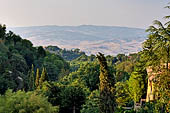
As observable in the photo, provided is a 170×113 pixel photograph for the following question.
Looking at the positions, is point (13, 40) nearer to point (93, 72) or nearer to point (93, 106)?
point (93, 72)

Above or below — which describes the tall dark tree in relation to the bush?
above

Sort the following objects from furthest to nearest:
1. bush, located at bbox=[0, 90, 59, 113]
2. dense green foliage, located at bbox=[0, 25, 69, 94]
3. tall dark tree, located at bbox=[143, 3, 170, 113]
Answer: dense green foliage, located at bbox=[0, 25, 69, 94], bush, located at bbox=[0, 90, 59, 113], tall dark tree, located at bbox=[143, 3, 170, 113]

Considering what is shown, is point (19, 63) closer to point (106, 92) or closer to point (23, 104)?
point (23, 104)

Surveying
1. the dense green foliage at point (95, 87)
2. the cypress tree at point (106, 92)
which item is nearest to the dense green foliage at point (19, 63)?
the dense green foliage at point (95, 87)

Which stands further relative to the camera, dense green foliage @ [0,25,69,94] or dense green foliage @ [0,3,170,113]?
dense green foliage @ [0,25,69,94]

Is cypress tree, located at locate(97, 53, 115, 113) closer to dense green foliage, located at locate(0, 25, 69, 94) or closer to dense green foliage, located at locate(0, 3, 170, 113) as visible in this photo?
dense green foliage, located at locate(0, 3, 170, 113)

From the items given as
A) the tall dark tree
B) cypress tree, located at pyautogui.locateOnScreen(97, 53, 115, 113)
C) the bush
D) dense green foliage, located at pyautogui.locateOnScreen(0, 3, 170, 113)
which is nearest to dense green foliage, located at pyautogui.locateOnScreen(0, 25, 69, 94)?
dense green foliage, located at pyautogui.locateOnScreen(0, 3, 170, 113)

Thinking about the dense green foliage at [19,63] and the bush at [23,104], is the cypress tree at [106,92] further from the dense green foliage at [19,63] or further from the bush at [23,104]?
the dense green foliage at [19,63]

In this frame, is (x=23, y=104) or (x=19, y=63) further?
(x=19, y=63)

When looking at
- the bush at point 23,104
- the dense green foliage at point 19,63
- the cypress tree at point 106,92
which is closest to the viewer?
the bush at point 23,104

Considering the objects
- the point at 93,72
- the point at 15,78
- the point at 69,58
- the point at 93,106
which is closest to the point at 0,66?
the point at 15,78

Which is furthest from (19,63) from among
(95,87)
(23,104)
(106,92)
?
(106,92)

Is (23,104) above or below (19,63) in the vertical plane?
below

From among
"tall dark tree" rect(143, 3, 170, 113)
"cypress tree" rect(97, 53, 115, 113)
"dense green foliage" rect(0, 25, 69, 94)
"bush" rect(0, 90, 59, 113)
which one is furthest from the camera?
"dense green foliage" rect(0, 25, 69, 94)
